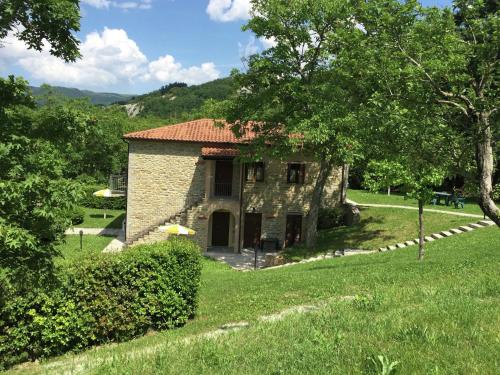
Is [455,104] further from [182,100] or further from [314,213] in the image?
[182,100]

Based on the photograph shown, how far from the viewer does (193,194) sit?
1032 inches

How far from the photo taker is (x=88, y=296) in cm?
909

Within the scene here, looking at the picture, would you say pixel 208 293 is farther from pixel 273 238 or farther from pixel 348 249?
pixel 273 238

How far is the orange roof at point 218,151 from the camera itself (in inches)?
977

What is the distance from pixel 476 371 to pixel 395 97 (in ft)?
26.3

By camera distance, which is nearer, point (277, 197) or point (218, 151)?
point (218, 151)

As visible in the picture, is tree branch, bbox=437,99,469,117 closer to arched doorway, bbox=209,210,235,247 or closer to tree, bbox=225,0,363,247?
tree, bbox=225,0,363,247

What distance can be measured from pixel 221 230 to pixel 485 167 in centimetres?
1960

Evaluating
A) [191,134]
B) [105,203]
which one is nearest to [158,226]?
[191,134]

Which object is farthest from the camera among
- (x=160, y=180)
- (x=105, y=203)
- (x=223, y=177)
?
(x=105, y=203)

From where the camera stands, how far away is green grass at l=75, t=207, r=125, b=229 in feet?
108

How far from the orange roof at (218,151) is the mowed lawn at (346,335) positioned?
14673mm

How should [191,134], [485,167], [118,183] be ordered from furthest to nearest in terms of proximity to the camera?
[118,183] → [191,134] → [485,167]

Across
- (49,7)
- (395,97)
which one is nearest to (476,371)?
(49,7)
